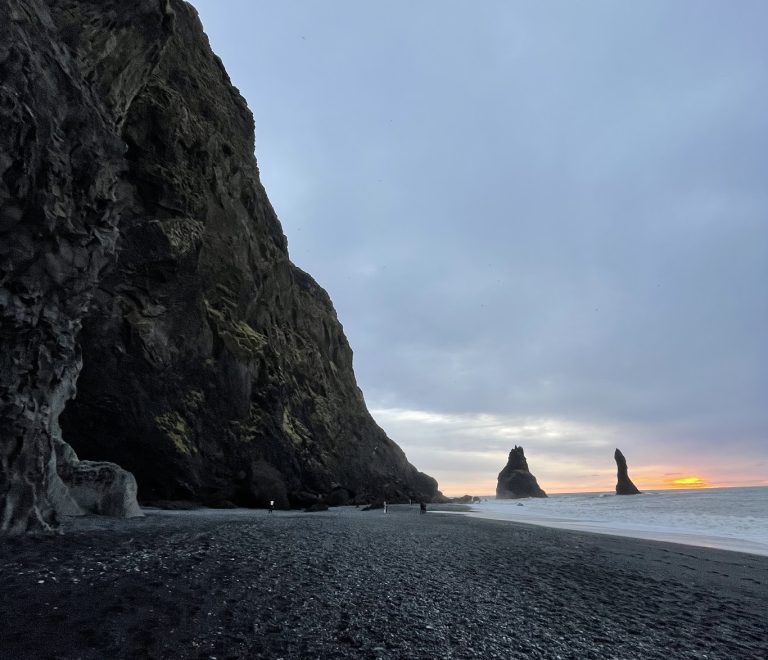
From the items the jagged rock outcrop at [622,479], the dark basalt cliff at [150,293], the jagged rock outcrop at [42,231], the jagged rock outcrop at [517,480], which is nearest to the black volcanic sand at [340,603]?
the jagged rock outcrop at [42,231]

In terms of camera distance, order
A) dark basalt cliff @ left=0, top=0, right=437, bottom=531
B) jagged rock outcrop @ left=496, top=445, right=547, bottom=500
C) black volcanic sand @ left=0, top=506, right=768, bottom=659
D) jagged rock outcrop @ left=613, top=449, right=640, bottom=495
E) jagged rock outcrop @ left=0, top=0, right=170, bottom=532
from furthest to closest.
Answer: jagged rock outcrop @ left=496, top=445, right=547, bottom=500, jagged rock outcrop @ left=613, top=449, right=640, bottom=495, dark basalt cliff @ left=0, top=0, right=437, bottom=531, jagged rock outcrop @ left=0, top=0, right=170, bottom=532, black volcanic sand @ left=0, top=506, right=768, bottom=659

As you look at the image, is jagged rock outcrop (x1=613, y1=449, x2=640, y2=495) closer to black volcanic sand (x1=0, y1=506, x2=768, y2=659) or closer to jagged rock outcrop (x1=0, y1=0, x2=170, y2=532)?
black volcanic sand (x1=0, y1=506, x2=768, y2=659)

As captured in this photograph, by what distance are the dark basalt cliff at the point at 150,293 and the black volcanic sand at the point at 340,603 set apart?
5719mm

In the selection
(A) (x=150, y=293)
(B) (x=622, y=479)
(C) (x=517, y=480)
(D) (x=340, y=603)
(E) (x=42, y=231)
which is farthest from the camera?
(C) (x=517, y=480)

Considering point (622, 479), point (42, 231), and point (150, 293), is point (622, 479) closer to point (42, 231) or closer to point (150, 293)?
point (150, 293)

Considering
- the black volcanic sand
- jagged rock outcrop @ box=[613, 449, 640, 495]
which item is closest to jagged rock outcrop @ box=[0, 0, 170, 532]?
the black volcanic sand

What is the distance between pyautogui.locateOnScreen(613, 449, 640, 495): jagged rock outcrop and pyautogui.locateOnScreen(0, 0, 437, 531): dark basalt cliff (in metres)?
99.6

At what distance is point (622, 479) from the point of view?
13338 cm

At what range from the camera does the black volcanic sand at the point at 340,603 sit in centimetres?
487

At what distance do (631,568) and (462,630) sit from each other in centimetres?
760

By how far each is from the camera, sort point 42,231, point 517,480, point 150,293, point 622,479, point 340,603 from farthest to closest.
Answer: point 517,480
point 622,479
point 150,293
point 42,231
point 340,603

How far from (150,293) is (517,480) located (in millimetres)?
147310

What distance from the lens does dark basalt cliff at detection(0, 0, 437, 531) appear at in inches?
503

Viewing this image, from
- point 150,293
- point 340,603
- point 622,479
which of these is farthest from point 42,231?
point 622,479
